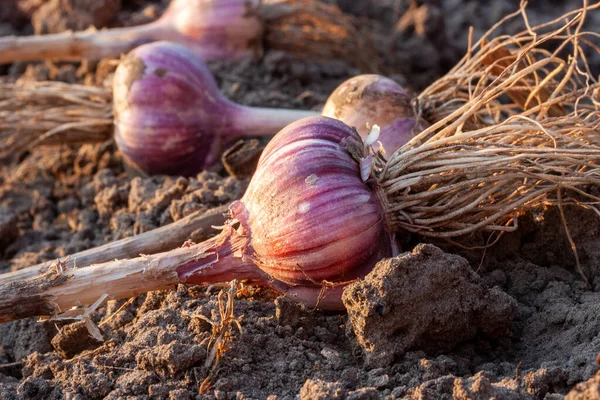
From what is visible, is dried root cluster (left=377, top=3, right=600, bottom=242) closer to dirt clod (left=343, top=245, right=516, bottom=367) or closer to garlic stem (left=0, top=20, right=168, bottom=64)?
dirt clod (left=343, top=245, right=516, bottom=367)

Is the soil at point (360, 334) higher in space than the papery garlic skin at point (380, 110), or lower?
lower

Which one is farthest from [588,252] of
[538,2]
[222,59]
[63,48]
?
[538,2]

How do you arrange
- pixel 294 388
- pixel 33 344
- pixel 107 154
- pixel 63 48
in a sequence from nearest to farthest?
pixel 294 388
pixel 33 344
pixel 107 154
pixel 63 48

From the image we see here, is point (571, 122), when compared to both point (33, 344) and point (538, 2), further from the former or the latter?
point (538, 2)

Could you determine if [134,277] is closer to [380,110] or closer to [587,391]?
[380,110]

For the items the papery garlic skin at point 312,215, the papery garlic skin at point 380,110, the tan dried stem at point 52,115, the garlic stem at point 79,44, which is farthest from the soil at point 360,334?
the garlic stem at point 79,44

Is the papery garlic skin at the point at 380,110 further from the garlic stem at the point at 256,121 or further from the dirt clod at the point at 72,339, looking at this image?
the dirt clod at the point at 72,339
